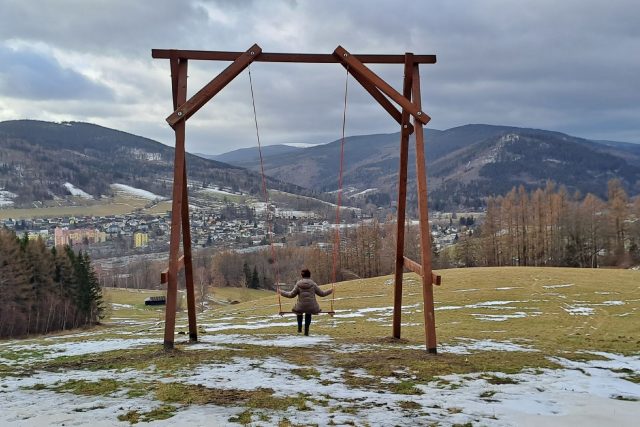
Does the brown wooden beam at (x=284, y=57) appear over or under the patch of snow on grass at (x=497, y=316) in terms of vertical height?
over

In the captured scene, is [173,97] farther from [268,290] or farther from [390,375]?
[268,290]

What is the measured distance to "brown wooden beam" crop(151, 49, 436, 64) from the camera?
1262 cm

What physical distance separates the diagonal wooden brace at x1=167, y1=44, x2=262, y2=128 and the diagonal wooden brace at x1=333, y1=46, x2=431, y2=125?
2112mm

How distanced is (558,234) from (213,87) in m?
90.9

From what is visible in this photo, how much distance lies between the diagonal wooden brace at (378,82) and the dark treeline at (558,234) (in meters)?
85.9

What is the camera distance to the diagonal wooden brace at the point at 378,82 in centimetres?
1248

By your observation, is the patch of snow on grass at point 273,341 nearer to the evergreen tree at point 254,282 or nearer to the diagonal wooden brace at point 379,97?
the diagonal wooden brace at point 379,97

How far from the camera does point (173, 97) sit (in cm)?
1287

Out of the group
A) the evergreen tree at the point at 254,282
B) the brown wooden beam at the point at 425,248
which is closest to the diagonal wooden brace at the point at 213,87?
the brown wooden beam at the point at 425,248

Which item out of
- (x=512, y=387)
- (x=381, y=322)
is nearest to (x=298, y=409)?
(x=512, y=387)

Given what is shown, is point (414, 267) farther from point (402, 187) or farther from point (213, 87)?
point (213, 87)

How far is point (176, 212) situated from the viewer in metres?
12.3

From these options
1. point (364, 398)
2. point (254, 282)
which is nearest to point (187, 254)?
point (364, 398)

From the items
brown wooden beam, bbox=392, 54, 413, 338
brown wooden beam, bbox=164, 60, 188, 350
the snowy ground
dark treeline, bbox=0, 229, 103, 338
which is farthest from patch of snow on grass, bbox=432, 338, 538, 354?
dark treeline, bbox=0, 229, 103, 338
